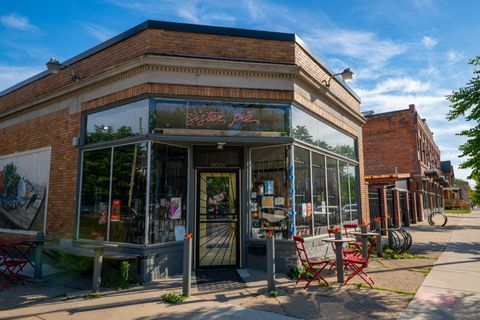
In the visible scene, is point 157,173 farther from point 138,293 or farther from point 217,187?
point 138,293

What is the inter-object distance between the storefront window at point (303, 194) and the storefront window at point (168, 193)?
108 inches

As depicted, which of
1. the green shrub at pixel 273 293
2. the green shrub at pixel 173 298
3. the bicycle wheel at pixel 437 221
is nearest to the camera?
the green shrub at pixel 173 298

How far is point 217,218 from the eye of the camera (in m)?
8.18

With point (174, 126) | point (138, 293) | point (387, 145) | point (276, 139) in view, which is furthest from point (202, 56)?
point (387, 145)

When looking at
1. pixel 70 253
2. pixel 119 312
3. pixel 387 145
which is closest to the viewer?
pixel 119 312

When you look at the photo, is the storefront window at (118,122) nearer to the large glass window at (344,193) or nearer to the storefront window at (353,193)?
the large glass window at (344,193)

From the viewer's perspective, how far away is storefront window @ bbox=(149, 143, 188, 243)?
7.55 metres

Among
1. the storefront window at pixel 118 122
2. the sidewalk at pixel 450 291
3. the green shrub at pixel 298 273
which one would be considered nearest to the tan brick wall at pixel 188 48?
the storefront window at pixel 118 122

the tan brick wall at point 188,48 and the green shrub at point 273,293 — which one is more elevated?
the tan brick wall at point 188,48

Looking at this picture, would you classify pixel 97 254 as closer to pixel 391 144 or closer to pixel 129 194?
pixel 129 194

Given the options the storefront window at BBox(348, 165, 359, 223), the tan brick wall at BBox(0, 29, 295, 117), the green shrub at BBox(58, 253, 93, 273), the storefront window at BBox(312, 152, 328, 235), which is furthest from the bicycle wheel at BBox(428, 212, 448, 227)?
the green shrub at BBox(58, 253, 93, 273)

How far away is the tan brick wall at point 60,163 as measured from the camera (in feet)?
29.2

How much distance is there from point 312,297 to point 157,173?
165 inches

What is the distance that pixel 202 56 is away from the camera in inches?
314
